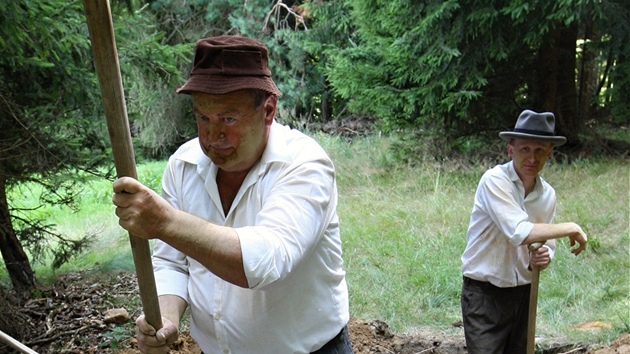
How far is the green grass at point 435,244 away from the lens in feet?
18.6

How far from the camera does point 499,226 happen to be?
390 centimetres

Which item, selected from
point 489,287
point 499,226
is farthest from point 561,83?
point 499,226

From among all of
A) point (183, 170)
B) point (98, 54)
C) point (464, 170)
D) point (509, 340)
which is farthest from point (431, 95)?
point (98, 54)

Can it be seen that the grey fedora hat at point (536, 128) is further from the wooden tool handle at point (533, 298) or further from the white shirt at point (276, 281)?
the white shirt at point (276, 281)

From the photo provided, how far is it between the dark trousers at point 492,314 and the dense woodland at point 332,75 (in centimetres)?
266

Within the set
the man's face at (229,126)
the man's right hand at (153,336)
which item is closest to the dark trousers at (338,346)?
the man's right hand at (153,336)

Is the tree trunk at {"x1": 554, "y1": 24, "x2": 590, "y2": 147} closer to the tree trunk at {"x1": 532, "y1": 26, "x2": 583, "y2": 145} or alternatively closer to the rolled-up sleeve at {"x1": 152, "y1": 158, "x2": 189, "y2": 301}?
the tree trunk at {"x1": 532, "y1": 26, "x2": 583, "y2": 145}

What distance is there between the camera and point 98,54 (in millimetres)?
1773

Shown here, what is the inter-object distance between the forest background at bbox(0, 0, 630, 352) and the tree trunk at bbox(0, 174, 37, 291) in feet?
0.04

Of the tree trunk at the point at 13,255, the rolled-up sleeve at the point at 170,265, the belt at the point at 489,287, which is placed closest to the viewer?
the rolled-up sleeve at the point at 170,265

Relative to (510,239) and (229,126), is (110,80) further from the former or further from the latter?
(510,239)

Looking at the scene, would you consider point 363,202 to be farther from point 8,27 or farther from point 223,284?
point 223,284

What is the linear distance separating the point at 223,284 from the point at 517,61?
9.55 meters

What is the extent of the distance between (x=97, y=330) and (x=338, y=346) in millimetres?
3146
